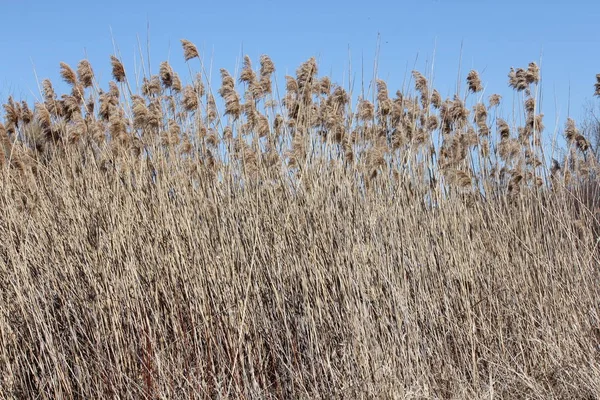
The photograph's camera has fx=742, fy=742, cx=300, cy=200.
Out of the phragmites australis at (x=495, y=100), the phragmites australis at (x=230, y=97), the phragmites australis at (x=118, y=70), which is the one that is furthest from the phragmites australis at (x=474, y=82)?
the phragmites australis at (x=118, y=70)

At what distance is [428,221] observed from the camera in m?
3.93

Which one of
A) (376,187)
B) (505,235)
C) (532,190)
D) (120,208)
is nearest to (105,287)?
(120,208)

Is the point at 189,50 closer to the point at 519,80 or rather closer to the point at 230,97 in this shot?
the point at 230,97

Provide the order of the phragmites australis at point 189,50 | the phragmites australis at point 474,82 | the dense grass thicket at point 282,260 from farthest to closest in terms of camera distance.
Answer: the phragmites australis at point 474,82 → the phragmites australis at point 189,50 → the dense grass thicket at point 282,260

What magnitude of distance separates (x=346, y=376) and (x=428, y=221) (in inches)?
44.4

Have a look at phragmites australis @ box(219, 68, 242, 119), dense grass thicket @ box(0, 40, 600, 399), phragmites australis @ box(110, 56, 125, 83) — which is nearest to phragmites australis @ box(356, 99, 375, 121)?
dense grass thicket @ box(0, 40, 600, 399)

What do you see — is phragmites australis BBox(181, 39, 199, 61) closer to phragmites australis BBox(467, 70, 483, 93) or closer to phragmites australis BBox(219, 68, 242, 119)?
phragmites australis BBox(219, 68, 242, 119)

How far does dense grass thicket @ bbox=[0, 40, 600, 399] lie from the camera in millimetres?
3195

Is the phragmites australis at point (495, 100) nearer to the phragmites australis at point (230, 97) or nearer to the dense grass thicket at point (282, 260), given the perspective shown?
the dense grass thicket at point (282, 260)

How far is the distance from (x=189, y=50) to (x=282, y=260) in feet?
4.23

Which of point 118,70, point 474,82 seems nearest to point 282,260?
point 118,70

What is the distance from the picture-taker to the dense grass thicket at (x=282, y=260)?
10.5ft

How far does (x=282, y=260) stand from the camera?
135 inches

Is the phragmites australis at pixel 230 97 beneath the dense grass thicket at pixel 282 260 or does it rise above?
above
